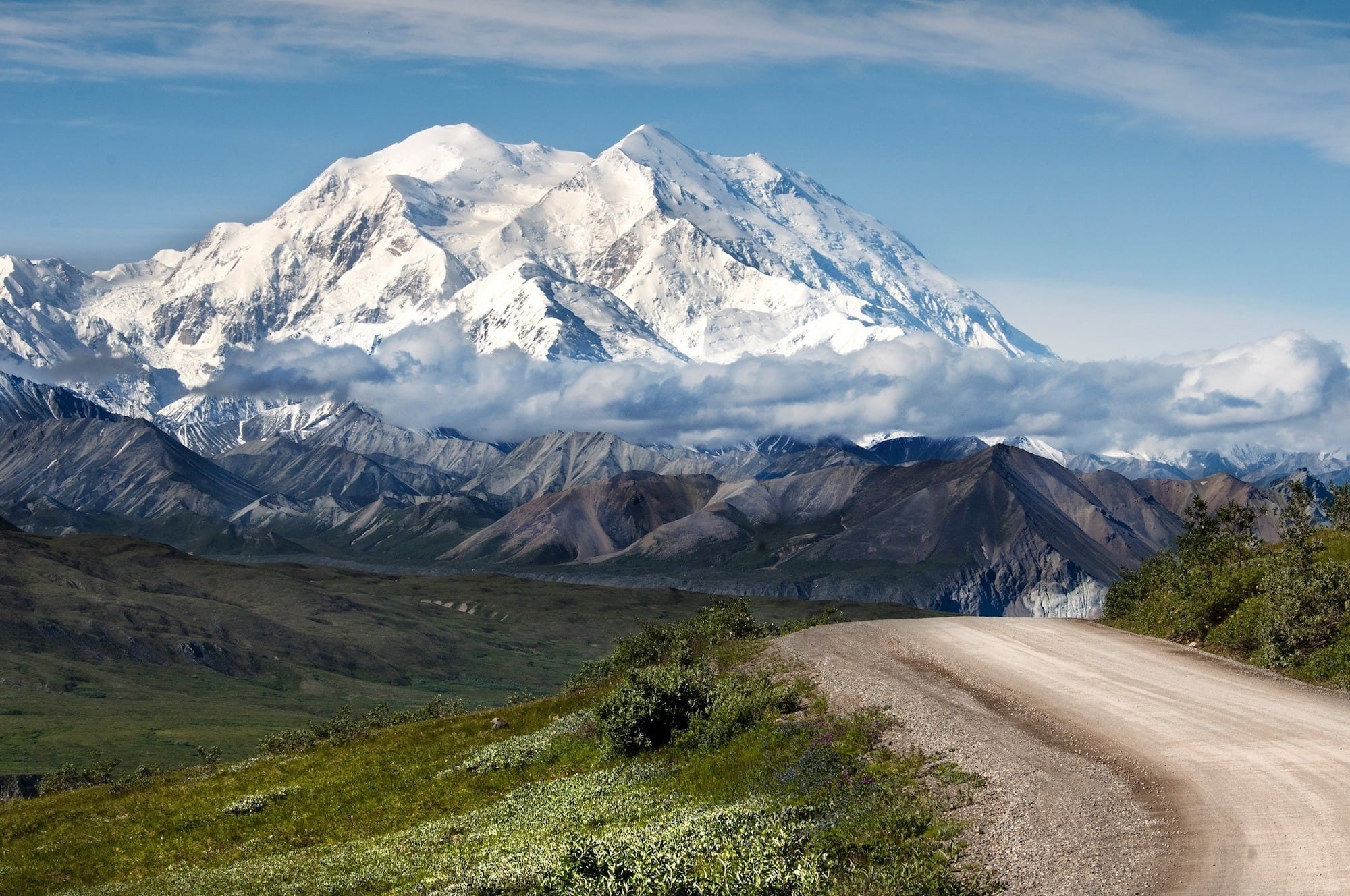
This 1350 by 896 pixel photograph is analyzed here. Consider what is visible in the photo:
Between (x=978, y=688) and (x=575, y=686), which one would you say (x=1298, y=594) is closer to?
(x=978, y=688)

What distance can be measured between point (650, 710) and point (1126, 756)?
39.6ft

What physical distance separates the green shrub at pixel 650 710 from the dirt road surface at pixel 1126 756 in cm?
389

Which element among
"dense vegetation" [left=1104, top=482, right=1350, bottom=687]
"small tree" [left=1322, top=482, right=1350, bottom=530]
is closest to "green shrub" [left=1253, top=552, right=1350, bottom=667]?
"dense vegetation" [left=1104, top=482, right=1350, bottom=687]

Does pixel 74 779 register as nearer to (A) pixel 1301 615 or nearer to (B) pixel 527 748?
(B) pixel 527 748

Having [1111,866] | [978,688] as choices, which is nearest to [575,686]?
[978,688]

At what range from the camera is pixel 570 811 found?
1165 inches

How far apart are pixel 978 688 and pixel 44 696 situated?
192 m

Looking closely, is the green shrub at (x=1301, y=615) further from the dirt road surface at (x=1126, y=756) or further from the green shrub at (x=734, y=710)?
the green shrub at (x=734, y=710)

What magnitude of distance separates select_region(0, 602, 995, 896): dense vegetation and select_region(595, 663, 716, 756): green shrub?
2.2 inches

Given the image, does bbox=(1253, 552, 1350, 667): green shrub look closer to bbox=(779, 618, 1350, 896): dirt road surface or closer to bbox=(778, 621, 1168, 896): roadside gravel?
bbox=(779, 618, 1350, 896): dirt road surface

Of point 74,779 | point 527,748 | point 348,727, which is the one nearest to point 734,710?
point 527,748

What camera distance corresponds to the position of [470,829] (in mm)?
29906

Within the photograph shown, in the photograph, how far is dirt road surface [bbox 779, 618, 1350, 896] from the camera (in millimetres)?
20859

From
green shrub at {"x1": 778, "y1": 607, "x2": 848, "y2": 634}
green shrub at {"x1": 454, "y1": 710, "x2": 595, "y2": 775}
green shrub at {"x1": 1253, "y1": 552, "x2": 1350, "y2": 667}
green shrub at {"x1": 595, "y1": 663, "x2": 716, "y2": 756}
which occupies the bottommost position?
green shrub at {"x1": 454, "y1": 710, "x2": 595, "y2": 775}
